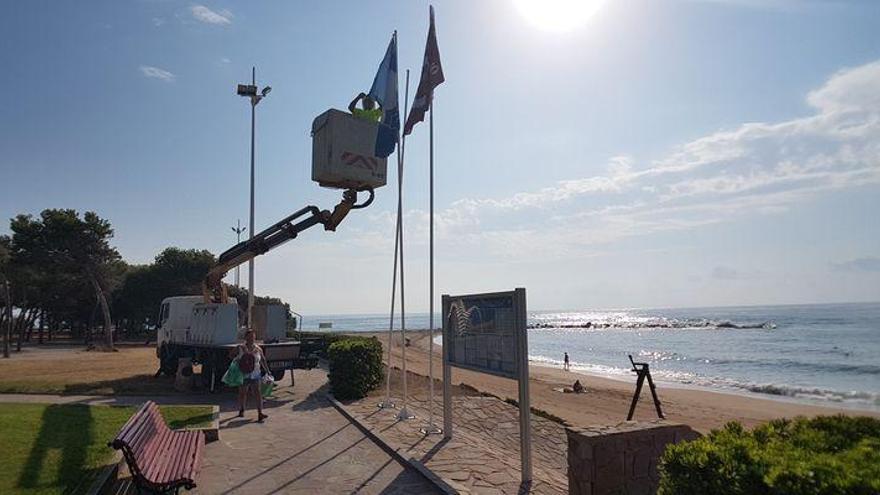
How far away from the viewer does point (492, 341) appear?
25.9ft

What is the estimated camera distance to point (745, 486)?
10.3 ft

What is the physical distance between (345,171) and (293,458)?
5.19m

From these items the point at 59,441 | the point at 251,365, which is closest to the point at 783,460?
the point at 59,441

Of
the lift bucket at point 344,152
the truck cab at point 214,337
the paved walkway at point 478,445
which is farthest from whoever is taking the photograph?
the truck cab at point 214,337

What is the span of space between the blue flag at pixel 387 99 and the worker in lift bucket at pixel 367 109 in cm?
11

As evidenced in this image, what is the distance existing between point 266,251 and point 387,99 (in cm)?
627

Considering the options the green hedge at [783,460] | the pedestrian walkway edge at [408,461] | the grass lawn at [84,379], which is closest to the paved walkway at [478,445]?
the pedestrian walkway edge at [408,461]

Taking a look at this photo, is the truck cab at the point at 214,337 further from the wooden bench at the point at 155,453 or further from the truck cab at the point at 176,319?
the wooden bench at the point at 155,453

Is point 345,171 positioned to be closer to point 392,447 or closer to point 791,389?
point 392,447

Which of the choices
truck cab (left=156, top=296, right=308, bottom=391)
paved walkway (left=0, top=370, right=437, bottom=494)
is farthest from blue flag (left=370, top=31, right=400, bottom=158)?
truck cab (left=156, top=296, right=308, bottom=391)

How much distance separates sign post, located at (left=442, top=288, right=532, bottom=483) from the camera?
702cm

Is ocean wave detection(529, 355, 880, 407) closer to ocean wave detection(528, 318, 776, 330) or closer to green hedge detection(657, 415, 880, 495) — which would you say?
green hedge detection(657, 415, 880, 495)

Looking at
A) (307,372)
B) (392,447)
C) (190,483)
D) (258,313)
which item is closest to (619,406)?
(307,372)

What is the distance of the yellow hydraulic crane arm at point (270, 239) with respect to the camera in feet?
42.8
